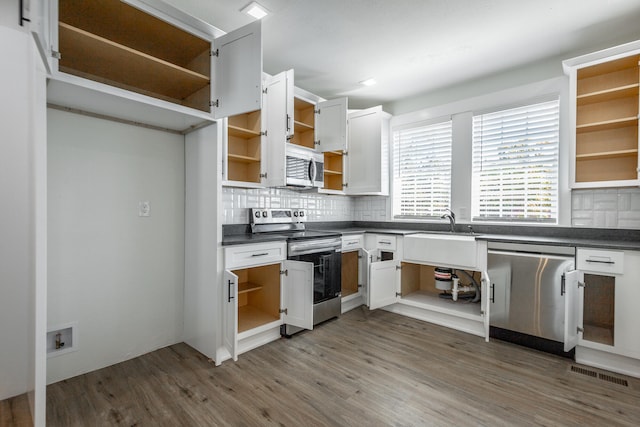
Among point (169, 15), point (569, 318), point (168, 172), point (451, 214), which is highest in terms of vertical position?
point (169, 15)

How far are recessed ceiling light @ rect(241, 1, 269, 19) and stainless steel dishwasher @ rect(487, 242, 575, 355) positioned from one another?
9.00ft

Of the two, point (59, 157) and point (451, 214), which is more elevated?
point (59, 157)

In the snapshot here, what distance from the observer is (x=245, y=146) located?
3.10 m

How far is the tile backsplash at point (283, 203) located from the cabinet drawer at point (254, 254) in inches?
22.3

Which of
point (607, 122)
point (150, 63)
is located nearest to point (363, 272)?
point (607, 122)

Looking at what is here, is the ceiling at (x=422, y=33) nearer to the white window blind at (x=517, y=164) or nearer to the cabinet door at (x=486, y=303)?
the white window blind at (x=517, y=164)

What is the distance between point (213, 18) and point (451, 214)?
120 inches

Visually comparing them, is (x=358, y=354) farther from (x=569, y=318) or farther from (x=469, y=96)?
(x=469, y=96)

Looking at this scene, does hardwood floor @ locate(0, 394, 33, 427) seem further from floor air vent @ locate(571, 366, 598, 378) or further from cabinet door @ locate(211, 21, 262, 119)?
floor air vent @ locate(571, 366, 598, 378)

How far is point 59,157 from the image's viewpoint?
1.99m

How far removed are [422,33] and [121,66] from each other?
2348 millimetres

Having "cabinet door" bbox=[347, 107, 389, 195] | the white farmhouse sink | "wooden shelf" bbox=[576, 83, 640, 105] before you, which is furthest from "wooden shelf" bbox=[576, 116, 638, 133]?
"cabinet door" bbox=[347, 107, 389, 195]

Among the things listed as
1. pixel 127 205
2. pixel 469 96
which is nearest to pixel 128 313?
pixel 127 205

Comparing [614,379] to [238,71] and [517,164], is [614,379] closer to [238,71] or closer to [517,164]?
[517,164]
